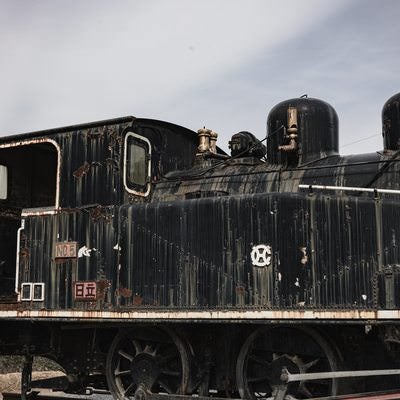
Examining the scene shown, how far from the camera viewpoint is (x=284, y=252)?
578 centimetres

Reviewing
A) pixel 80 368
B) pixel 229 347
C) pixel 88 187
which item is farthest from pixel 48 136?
pixel 229 347

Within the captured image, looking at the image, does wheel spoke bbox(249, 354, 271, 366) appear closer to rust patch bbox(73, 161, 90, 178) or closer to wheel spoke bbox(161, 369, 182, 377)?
wheel spoke bbox(161, 369, 182, 377)

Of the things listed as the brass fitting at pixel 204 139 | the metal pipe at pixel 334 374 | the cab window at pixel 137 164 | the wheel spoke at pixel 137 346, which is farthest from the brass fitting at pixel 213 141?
the metal pipe at pixel 334 374

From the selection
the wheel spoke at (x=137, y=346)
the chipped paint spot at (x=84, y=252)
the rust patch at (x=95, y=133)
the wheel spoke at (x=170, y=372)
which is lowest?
the wheel spoke at (x=170, y=372)

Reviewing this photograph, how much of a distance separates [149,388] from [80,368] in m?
1.08

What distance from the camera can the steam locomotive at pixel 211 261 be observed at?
5633 millimetres

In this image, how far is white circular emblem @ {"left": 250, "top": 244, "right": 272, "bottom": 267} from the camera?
5848mm

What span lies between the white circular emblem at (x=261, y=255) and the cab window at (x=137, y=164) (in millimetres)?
1809

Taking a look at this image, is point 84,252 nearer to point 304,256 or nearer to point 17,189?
point 17,189

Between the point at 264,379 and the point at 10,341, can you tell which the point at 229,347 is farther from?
the point at 10,341

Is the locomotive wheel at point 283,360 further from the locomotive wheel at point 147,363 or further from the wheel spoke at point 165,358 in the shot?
the wheel spoke at point 165,358

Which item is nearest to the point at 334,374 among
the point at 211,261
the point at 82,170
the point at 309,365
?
the point at 309,365

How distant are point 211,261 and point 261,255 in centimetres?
53

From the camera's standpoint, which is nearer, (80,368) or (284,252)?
(284,252)
